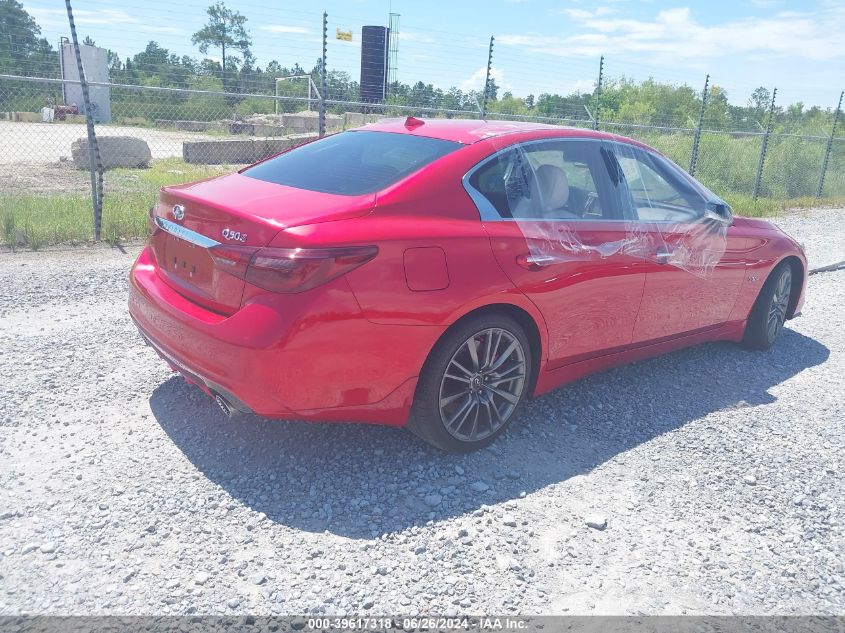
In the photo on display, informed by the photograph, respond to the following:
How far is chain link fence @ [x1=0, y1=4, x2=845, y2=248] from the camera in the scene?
28.6 ft

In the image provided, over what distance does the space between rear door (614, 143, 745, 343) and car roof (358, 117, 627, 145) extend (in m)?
0.47

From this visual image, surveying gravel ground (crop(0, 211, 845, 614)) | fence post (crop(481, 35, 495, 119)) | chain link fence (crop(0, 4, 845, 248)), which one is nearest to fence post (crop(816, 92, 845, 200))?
chain link fence (crop(0, 4, 845, 248))

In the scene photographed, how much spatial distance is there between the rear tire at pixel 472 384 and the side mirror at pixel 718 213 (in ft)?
6.16

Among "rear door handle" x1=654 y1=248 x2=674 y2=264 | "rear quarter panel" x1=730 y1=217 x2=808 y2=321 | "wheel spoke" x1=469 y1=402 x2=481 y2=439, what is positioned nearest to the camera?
"wheel spoke" x1=469 y1=402 x2=481 y2=439

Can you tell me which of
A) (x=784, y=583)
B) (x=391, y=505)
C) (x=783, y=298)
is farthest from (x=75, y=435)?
(x=783, y=298)

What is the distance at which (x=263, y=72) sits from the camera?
58.2 ft

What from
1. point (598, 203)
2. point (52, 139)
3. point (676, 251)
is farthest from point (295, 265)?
point (52, 139)

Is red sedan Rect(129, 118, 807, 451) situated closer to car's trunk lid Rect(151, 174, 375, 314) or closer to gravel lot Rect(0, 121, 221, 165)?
car's trunk lid Rect(151, 174, 375, 314)

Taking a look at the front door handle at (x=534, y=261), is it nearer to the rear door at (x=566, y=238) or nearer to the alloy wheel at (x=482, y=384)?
the rear door at (x=566, y=238)

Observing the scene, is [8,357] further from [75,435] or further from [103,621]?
[103,621]

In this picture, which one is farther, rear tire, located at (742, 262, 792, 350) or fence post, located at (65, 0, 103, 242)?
fence post, located at (65, 0, 103, 242)

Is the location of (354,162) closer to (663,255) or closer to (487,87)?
(663,255)

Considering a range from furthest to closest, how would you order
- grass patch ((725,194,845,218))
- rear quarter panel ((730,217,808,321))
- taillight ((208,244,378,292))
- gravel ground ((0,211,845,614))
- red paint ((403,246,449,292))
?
grass patch ((725,194,845,218)) < rear quarter panel ((730,217,808,321)) < red paint ((403,246,449,292)) < taillight ((208,244,378,292)) < gravel ground ((0,211,845,614))

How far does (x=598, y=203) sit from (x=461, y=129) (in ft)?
3.11
